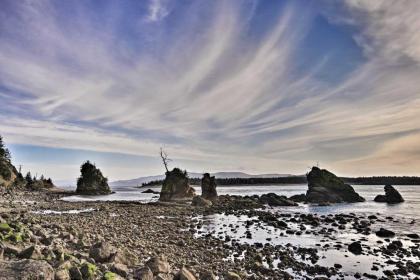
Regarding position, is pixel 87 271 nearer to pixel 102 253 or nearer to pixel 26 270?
pixel 26 270

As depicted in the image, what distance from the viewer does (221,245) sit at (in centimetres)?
2184

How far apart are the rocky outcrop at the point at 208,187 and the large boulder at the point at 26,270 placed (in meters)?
56.2

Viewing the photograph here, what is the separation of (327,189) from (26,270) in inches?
3158

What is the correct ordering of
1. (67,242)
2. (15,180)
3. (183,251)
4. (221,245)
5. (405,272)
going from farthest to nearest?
(15,180)
(221,245)
(183,251)
(405,272)
(67,242)

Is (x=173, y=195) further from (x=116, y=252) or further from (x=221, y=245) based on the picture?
(x=116, y=252)

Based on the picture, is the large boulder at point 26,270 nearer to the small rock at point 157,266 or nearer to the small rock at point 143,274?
the small rock at point 143,274

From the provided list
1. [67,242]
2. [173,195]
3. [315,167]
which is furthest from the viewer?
[315,167]

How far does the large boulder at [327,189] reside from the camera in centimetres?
7888

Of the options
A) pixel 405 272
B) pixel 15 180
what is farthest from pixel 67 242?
pixel 15 180

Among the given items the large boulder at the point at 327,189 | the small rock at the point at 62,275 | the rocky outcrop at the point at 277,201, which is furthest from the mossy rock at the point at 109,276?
the large boulder at the point at 327,189

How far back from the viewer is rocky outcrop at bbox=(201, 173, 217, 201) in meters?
64.2

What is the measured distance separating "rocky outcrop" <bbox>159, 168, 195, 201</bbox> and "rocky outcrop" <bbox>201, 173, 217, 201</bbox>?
2632mm

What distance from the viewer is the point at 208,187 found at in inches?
2552

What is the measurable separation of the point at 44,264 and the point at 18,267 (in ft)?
1.86
